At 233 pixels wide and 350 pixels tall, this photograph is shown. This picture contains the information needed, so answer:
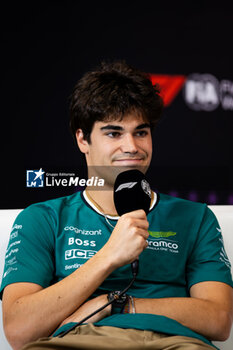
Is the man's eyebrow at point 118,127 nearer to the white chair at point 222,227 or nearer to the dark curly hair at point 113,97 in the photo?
the dark curly hair at point 113,97

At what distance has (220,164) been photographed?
11.2 ft

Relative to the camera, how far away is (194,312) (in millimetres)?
1149

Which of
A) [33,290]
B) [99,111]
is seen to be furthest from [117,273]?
[99,111]

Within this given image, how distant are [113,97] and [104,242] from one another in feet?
1.47

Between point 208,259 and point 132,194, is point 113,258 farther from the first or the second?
point 208,259

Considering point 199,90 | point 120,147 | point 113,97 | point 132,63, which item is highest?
point 132,63

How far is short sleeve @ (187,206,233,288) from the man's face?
264 millimetres

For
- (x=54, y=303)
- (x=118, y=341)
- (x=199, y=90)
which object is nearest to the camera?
(x=118, y=341)

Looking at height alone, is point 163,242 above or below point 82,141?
below

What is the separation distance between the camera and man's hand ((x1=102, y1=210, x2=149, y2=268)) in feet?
3.51

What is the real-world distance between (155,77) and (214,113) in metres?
0.52

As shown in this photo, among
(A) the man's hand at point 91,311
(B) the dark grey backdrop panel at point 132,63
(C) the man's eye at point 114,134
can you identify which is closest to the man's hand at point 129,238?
(A) the man's hand at point 91,311

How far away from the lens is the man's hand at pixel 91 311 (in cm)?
113

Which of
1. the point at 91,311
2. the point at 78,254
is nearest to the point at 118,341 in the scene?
the point at 91,311
